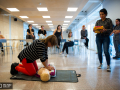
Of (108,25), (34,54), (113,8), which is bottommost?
(34,54)

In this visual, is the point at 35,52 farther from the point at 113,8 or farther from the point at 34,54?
the point at 113,8

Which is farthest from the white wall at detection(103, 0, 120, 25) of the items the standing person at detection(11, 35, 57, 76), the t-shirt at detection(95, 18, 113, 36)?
the standing person at detection(11, 35, 57, 76)

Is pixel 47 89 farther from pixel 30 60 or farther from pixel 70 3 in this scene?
pixel 70 3

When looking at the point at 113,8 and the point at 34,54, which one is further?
the point at 113,8

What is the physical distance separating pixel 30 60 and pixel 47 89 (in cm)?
64

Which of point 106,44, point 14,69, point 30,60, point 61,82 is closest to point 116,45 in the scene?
point 106,44

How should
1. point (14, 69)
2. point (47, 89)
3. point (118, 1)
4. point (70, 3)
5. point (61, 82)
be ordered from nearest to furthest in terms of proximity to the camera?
point (47, 89), point (61, 82), point (14, 69), point (118, 1), point (70, 3)

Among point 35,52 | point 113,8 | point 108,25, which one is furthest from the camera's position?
point 113,8

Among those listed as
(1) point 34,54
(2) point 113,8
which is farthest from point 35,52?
(2) point 113,8

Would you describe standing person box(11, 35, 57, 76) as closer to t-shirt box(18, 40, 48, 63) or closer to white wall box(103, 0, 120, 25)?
t-shirt box(18, 40, 48, 63)

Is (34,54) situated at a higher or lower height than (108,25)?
lower

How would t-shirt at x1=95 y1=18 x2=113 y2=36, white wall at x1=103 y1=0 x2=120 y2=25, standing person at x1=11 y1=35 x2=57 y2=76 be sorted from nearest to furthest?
1. standing person at x1=11 y1=35 x2=57 y2=76
2. t-shirt at x1=95 y1=18 x2=113 y2=36
3. white wall at x1=103 y1=0 x2=120 y2=25

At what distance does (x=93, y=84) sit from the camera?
148cm

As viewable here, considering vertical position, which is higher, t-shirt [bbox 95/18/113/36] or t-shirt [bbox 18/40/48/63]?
t-shirt [bbox 95/18/113/36]
